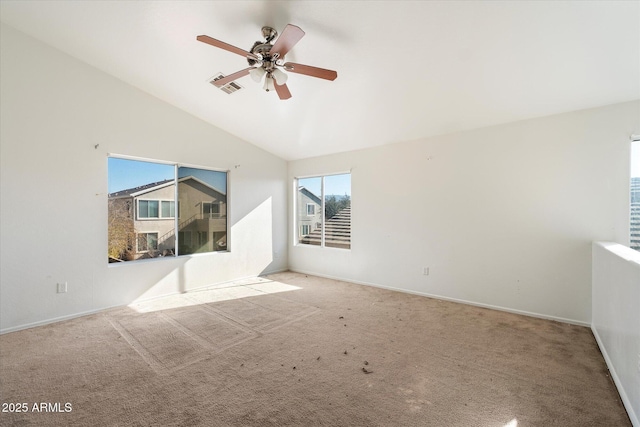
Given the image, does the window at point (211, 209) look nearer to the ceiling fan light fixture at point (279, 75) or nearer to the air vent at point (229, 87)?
the air vent at point (229, 87)

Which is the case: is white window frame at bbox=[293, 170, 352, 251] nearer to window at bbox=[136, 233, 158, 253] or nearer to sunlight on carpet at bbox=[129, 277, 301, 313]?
sunlight on carpet at bbox=[129, 277, 301, 313]

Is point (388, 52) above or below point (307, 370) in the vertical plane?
above

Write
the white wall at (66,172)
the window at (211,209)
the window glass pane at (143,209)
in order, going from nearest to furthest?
the white wall at (66,172) < the window glass pane at (143,209) < the window at (211,209)

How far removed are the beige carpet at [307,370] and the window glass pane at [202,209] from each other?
1.48m

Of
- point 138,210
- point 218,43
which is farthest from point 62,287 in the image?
point 218,43

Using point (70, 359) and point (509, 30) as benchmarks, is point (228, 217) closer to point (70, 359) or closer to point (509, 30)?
point (70, 359)

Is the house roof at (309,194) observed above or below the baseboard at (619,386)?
above

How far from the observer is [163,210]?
461cm

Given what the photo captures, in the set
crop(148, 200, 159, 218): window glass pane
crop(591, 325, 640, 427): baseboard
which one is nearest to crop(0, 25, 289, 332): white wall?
crop(148, 200, 159, 218): window glass pane

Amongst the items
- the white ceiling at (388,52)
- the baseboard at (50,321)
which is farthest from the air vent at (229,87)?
the baseboard at (50,321)

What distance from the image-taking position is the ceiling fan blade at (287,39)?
6.76ft

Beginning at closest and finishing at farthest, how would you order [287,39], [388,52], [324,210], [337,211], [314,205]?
[287,39], [388,52], [337,211], [324,210], [314,205]

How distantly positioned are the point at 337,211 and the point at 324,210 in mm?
369

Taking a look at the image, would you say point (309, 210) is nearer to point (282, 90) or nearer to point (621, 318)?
point (282, 90)
